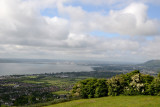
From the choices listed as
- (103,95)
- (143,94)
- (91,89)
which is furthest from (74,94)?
(143,94)

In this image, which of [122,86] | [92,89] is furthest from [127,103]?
[92,89]

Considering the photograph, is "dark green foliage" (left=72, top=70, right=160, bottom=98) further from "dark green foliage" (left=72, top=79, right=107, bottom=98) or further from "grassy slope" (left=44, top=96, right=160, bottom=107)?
"grassy slope" (left=44, top=96, right=160, bottom=107)

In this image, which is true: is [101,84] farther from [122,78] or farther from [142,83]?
[142,83]

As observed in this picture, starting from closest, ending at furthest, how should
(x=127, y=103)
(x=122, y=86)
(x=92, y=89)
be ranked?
(x=127, y=103) < (x=122, y=86) < (x=92, y=89)

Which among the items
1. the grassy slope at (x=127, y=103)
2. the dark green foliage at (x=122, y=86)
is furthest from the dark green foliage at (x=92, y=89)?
the grassy slope at (x=127, y=103)

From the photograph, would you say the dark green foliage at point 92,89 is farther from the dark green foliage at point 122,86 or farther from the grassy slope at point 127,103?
the grassy slope at point 127,103

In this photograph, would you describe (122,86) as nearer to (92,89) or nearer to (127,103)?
(92,89)

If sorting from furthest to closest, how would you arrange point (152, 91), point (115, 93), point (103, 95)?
point (103, 95) → point (115, 93) → point (152, 91)

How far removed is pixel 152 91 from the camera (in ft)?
84.5

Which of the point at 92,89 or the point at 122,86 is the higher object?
the point at 122,86

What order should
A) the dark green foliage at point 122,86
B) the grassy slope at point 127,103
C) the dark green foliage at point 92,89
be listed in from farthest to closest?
the dark green foliage at point 92,89, the dark green foliage at point 122,86, the grassy slope at point 127,103

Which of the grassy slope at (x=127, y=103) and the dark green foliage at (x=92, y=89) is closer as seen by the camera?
the grassy slope at (x=127, y=103)

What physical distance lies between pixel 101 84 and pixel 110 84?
2255 mm

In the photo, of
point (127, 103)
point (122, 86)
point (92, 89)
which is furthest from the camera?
point (92, 89)
